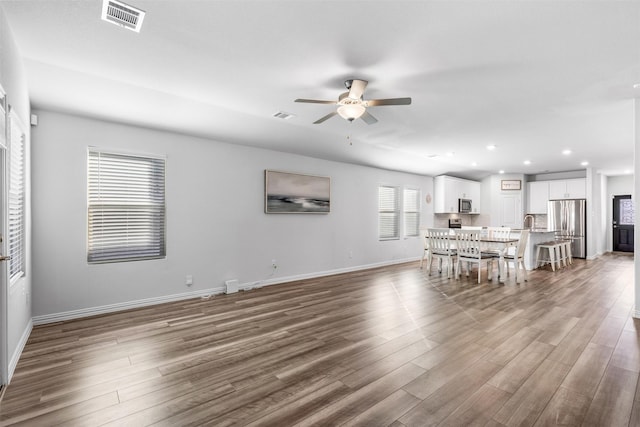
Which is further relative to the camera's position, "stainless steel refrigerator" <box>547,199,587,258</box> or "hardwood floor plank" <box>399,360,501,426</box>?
"stainless steel refrigerator" <box>547,199,587,258</box>

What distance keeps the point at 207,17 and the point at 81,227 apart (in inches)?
122

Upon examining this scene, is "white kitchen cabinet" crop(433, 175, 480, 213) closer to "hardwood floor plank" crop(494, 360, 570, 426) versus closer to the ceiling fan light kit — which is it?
the ceiling fan light kit

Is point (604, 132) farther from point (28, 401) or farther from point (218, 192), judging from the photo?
point (28, 401)

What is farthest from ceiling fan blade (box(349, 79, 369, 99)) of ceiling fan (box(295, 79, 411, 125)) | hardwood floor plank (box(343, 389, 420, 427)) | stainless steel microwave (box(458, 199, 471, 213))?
stainless steel microwave (box(458, 199, 471, 213))

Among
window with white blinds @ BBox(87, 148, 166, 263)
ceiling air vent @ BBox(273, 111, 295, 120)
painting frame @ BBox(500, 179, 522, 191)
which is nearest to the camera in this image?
window with white blinds @ BBox(87, 148, 166, 263)

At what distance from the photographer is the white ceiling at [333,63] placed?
2178mm

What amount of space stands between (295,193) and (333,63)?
331 centimetres

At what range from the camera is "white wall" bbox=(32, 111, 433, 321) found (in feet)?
12.2

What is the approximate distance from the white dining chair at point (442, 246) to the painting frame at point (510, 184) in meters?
4.59

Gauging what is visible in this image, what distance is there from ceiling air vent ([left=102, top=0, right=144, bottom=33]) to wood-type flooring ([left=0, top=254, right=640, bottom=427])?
2.62 m

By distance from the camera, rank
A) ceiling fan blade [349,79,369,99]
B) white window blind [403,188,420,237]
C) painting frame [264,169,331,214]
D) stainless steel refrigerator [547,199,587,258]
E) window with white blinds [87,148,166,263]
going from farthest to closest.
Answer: stainless steel refrigerator [547,199,587,258] → white window blind [403,188,420,237] → painting frame [264,169,331,214] → window with white blinds [87,148,166,263] → ceiling fan blade [349,79,369,99]

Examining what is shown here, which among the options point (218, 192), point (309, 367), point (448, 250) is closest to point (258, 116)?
point (218, 192)

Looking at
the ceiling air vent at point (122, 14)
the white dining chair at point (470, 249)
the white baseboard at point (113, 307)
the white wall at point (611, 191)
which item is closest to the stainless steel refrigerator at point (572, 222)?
the white wall at point (611, 191)

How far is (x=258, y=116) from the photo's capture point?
4.40 meters
